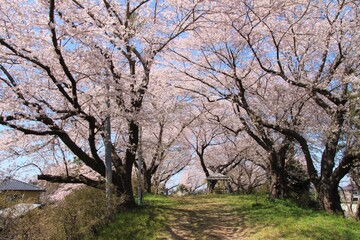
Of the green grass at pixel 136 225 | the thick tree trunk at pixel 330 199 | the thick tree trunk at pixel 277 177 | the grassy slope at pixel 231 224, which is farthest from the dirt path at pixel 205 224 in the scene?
the thick tree trunk at pixel 330 199

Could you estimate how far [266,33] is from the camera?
43.9 ft

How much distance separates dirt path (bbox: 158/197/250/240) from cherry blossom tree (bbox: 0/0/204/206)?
2.04 meters

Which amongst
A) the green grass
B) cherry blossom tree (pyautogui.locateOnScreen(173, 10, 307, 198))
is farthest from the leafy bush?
cherry blossom tree (pyautogui.locateOnScreen(173, 10, 307, 198))

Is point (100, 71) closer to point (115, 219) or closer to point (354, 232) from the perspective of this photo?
point (115, 219)

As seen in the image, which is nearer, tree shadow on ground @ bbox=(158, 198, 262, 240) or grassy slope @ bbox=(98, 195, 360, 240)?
grassy slope @ bbox=(98, 195, 360, 240)

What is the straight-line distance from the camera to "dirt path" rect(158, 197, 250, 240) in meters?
9.00

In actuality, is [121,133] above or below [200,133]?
below

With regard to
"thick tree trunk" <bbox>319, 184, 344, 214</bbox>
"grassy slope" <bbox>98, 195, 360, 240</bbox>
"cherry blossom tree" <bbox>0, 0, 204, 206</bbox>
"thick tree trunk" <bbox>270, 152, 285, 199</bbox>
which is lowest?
"grassy slope" <bbox>98, 195, 360, 240</bbox>

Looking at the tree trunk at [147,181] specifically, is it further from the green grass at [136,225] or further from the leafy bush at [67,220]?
the leafy bush at [67,220]

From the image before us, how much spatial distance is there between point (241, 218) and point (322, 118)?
7.80 m

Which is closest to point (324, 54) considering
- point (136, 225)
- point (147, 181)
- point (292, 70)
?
point (292, 70)

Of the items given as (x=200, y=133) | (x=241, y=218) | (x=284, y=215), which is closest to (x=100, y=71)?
(x=241, y=218)

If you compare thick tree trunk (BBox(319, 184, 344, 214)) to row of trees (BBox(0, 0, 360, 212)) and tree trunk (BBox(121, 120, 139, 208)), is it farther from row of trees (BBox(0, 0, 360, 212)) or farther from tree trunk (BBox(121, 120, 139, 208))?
tree trunk (BBox(121, 120, 139, 208))

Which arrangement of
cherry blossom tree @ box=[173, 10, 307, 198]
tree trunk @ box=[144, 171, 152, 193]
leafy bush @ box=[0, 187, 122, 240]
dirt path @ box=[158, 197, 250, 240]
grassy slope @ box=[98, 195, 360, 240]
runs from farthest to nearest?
tree trunk @ box=[144, 171, 152, 193] → cherry blossom tree @ box=[173, 10, 307, 198] → dirt path @ box=[158, 197, 250, 240] → grassy slope @ box=[98, 195, 360, 240] → leafy bush @ box=[0, 187, 122, 240]
